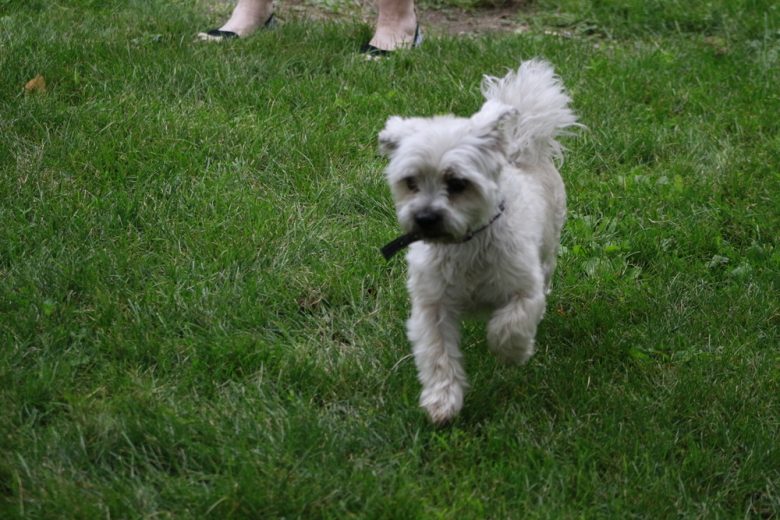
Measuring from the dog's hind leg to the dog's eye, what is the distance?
1.57 feet

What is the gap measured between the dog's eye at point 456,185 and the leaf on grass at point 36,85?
11.0ft

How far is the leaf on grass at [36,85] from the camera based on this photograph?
6223mm

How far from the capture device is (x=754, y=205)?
568cm

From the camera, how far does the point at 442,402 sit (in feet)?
12.4

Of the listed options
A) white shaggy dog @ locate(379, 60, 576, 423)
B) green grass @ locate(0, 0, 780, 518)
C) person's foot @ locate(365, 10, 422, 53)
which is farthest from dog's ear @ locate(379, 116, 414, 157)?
person's foot @ locate(365, 10, 422, 53)

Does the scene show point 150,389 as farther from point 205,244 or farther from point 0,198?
point 0,198

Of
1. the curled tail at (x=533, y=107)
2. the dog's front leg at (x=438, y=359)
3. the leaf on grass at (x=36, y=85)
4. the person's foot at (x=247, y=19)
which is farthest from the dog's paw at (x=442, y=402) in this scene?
the person's foot at (x=247, y=19)

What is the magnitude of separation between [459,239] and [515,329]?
1.24ft

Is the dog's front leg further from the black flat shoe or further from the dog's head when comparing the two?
the black flat shoe

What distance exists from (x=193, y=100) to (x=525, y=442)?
11.5ft

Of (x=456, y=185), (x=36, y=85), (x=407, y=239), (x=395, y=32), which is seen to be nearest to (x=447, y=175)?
(x=456, y=185)

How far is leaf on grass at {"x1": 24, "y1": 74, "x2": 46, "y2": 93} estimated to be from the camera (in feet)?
20.4

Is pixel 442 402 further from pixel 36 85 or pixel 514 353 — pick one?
pixel 36 85

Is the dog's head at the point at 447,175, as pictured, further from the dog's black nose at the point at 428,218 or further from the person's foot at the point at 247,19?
the person's foot at the point at 247,19
